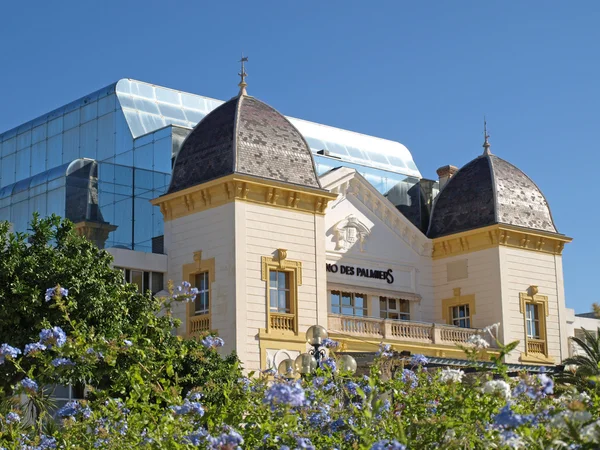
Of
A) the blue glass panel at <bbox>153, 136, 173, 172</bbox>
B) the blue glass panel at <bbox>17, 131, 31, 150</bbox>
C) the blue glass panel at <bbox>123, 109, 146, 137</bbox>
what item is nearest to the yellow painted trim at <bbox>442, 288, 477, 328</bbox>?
the blue glass panel at <bbox>153, 136, 173, 172</bbox>

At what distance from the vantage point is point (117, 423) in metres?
11.9

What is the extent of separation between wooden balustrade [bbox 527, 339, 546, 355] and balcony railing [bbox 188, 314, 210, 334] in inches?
557

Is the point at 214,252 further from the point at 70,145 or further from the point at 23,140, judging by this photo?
the point at 23,140

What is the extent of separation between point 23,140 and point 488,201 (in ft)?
83.9

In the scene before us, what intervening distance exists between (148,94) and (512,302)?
1919 centimetres

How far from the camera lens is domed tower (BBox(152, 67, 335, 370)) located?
36.0 m

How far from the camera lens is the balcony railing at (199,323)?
36312 mm

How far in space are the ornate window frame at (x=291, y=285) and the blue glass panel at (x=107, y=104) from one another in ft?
49.7

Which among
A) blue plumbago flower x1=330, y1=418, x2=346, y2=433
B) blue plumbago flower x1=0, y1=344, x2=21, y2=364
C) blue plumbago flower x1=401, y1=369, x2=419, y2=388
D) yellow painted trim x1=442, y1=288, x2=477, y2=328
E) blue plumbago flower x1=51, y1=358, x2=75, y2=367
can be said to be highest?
yellow painted trim x1=442, y1=288, x2=477, y2=328

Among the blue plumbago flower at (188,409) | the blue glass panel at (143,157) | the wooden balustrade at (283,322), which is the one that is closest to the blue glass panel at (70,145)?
the blue glass panel at (143,157)

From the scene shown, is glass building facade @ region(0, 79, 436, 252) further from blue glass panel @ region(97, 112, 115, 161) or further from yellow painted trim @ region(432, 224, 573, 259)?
yellow painted trim @ region(432, 224, 573, 259)

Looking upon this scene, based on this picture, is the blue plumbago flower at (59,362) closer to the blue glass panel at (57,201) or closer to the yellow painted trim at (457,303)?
the blue glass panel at (57,201)

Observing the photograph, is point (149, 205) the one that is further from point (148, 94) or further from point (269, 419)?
point (269, 419)

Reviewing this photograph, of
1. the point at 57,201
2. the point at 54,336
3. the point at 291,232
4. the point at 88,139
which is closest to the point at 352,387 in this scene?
the point at 54,336
